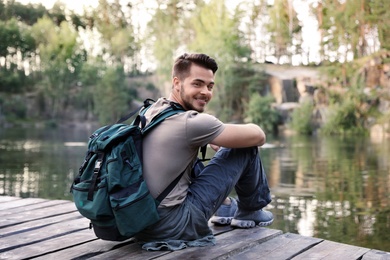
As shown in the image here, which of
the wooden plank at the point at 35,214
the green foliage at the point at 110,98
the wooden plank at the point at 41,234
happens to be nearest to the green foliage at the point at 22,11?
the green foliage at the point at 110,98

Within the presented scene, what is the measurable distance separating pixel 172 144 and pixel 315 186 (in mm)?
4879

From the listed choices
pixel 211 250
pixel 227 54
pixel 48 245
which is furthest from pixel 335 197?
pixel 227 54

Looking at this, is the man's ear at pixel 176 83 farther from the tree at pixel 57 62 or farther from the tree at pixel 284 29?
the tree at pixel 57 62

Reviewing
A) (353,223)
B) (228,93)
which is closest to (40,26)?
(228,93)

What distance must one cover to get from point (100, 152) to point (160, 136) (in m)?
0.23

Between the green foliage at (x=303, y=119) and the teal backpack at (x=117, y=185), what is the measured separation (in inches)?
795

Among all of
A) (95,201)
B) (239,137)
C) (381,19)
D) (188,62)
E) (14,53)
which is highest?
(14,53)

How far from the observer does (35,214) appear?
121 inches

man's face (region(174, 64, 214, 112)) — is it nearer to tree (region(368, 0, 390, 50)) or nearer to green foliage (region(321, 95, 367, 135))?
green foliage (region(321, 95, 367, 135))

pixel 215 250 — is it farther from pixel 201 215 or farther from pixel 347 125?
pixel 347 125

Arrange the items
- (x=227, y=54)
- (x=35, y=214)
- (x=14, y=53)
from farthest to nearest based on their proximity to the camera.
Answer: (x=14, y=53) < (x=227, y=54) < (x=35, y=214)

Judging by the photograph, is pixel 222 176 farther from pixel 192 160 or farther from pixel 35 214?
pixel 35 214

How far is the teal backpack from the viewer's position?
2.04 metres

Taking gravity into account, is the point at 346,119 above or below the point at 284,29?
below
